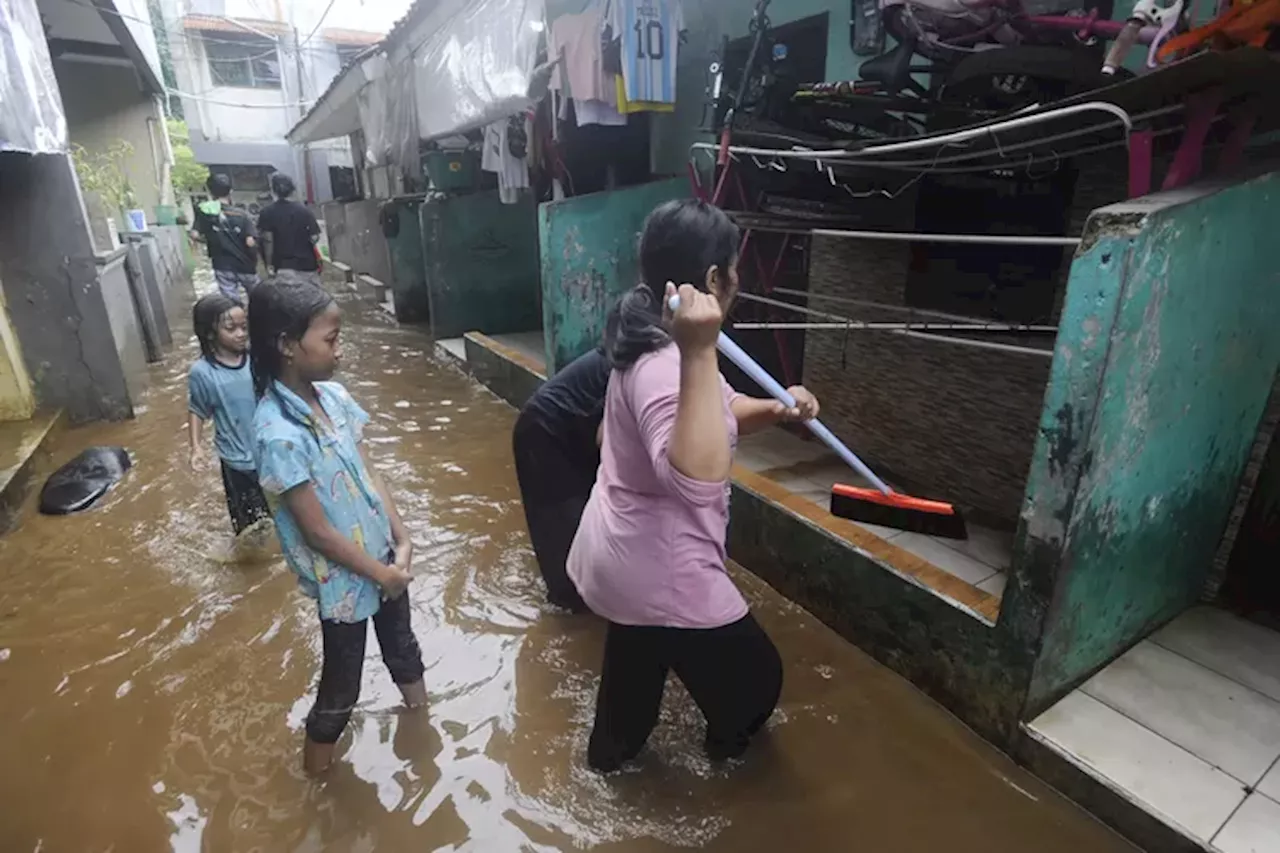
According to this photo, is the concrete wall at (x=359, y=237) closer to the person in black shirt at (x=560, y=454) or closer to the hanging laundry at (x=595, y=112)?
the hanging laundry at (x=595, y=112)

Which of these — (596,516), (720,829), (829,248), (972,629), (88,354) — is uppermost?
(829,248)

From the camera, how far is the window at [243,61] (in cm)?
2420

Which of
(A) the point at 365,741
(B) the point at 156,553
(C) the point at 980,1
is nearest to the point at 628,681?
(A) the point at 365,741

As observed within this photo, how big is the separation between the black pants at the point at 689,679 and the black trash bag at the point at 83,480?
13.2 ft

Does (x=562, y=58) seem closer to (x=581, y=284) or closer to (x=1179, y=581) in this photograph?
(x=581, y=284)

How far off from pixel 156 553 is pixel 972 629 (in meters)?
4.18

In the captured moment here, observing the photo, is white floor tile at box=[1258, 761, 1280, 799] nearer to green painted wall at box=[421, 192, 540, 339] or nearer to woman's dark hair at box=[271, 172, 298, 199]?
green painted wall at box=[421, 192, 540, 339]

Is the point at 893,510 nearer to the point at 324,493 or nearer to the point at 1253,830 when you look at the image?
the point at 1253,830

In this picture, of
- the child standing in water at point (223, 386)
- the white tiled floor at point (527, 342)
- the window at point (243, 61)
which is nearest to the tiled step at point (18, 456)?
the child standing in water at point (223, 386)

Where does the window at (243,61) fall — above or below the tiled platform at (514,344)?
above

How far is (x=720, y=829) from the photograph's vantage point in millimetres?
2240

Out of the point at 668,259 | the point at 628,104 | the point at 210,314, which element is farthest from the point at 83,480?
the point at 668,259

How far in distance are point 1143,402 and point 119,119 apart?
56.8ft

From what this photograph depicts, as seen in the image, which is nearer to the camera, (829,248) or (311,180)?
(829,248)
